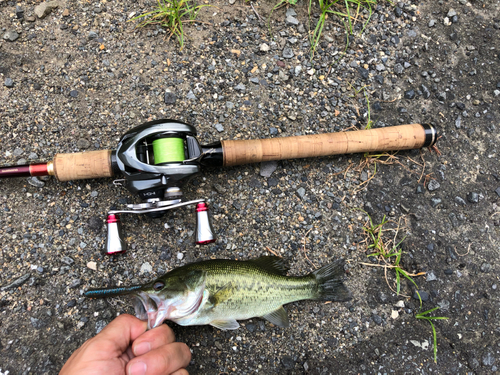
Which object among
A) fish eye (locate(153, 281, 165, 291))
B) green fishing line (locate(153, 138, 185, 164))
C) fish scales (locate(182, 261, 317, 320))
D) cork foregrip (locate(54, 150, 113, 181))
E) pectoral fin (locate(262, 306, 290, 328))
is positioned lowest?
pectoral fin (locate(262, 306, 290, 328))

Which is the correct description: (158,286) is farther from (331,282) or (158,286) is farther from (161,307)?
(331,282)

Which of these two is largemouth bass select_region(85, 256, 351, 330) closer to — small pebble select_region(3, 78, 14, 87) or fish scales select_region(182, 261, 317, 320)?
fish scales select_region(182, 261, 317, 320)

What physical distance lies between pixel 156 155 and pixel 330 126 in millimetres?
1896

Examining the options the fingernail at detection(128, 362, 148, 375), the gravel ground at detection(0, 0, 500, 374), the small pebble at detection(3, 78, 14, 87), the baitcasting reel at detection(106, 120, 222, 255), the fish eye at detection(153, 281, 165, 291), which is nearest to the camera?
the fingernail at detection(128, 362, 148, 375)

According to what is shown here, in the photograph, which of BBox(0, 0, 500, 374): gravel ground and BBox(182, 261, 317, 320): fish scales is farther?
BBox(0, 0, 500, 374): gravel ground

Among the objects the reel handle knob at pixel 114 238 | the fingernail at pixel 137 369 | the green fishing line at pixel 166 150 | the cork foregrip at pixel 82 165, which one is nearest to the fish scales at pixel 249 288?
the fingernail at pixel 137 369

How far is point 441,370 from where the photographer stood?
3.33 meters

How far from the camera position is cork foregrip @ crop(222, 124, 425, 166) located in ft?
10.8

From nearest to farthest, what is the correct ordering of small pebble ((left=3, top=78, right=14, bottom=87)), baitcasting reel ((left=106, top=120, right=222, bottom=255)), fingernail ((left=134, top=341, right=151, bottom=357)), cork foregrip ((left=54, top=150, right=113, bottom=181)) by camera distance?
fingernail ((left=134, top=341, right=151, bottom=357)), baitcasting reel ((left=106, top=120, right=222, bottom=255)), cork foregrip ((left=54, top=150, right=113, bottom=181)), small pebble ((left=3, top=78, right=14, bottom=87))

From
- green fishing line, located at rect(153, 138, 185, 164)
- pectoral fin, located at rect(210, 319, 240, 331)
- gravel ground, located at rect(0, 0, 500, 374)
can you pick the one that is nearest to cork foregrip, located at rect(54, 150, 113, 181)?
gravel ground, located at rect(0, 0, 500, 374)

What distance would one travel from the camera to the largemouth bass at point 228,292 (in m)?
2.79

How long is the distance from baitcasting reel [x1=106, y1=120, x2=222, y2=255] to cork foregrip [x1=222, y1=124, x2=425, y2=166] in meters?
0.38

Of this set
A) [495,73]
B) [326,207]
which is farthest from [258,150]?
[495,73]

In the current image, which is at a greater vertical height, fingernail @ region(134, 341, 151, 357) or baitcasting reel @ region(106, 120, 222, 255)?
baitcasting reel @ region(106, 120, 222, 255)
